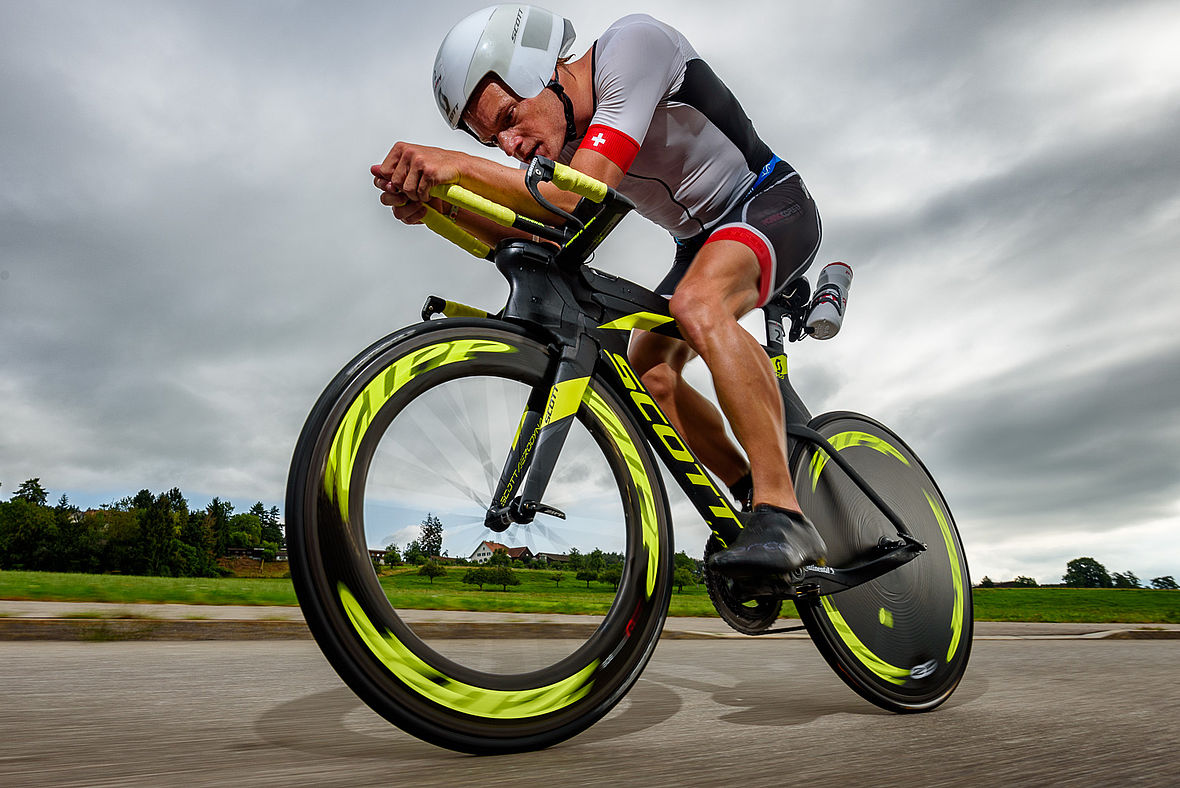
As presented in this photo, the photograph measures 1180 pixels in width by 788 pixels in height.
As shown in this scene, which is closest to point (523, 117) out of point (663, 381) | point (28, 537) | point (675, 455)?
point (663, 381)

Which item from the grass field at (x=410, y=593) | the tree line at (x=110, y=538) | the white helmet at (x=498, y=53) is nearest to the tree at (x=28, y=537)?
the tree line at (x=110, y=538)

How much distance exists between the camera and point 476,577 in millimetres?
1566

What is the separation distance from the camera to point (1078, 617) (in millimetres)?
11820

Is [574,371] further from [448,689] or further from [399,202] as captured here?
[448,689]

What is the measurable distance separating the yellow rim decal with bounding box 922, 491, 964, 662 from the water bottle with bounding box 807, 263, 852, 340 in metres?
0.74

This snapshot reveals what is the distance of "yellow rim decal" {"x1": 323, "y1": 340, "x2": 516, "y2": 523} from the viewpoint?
4.14ft

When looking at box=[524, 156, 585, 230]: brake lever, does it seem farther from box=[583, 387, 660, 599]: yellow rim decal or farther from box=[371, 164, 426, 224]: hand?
box=[583, 387, 660, 599]: yellow rim decal

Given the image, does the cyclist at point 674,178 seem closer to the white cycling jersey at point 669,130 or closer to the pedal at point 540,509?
the white cycling jersey at point 669,130

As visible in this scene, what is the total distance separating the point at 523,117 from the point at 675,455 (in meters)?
1.07

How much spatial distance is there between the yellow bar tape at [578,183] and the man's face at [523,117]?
55 centimetres

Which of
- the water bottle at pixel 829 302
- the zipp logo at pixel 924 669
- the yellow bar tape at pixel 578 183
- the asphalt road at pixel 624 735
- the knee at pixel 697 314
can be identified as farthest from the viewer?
the water bottle at pixel 829 302

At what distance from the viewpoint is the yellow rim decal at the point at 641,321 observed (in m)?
1.86

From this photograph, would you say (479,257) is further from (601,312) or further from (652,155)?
(652,155)

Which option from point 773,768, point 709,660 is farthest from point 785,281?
point 709,660
